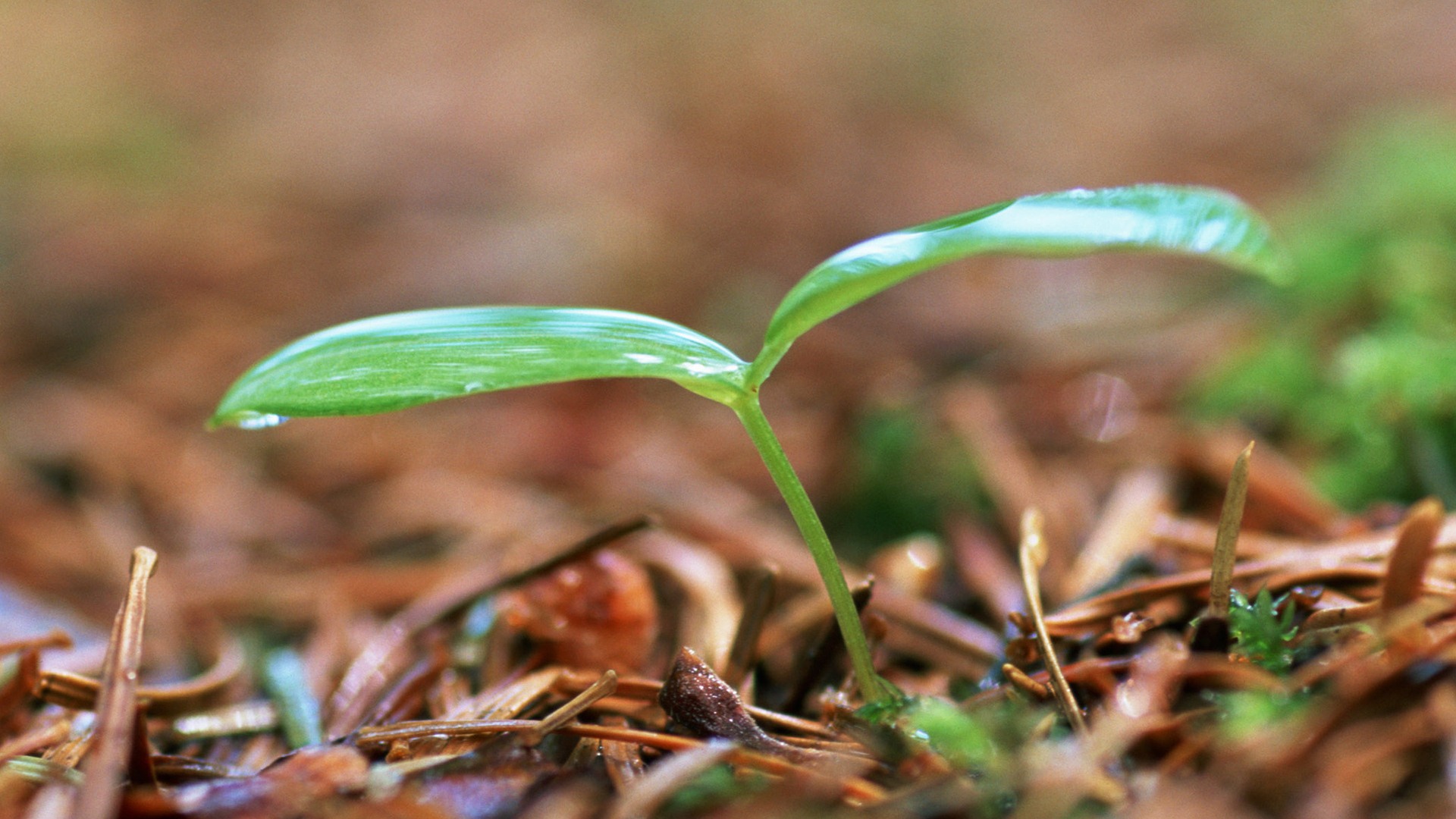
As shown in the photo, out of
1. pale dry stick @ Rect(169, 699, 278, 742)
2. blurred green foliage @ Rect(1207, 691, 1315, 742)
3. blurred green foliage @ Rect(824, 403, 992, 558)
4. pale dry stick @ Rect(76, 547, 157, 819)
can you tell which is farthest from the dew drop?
blurred green foliage @ Rect(824, 403, 992, 558)

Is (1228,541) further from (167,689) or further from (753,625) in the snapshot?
(167,689)

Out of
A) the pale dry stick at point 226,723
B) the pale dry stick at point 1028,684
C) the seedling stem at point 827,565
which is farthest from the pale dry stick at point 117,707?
the pale dry stick at point 1028,684

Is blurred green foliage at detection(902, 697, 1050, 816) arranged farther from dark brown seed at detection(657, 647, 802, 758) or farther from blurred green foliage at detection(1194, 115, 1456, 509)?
blurred green foliage at detection(1194, 115, 1456, 509)

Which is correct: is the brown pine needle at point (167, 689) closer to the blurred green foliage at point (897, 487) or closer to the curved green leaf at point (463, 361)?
the curved green leaf at point (463, 361)

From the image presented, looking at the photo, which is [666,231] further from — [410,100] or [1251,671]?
[1251,671]

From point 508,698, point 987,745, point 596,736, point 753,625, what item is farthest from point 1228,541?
point 508,698

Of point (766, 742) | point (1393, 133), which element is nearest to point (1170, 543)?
point (766, 742)
